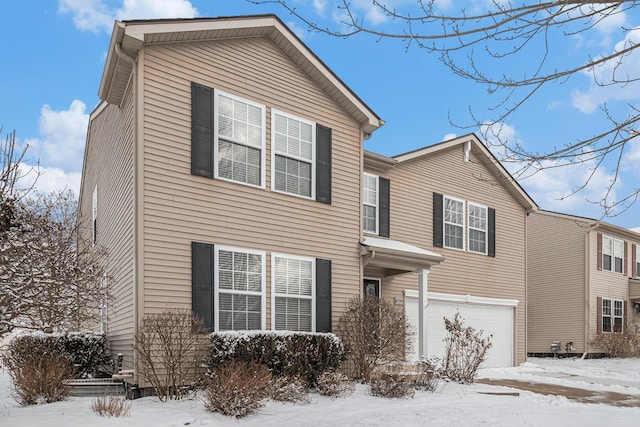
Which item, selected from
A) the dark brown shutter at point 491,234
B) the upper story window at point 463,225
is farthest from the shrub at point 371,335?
the dark brown shutter at point 491,234

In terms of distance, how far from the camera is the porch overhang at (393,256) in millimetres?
12406

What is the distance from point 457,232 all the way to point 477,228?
94 cm

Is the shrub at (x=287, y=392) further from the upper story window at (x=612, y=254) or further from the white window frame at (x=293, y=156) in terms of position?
the upper story window at (x=612, y=254)

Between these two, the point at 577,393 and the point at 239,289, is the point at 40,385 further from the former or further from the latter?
the point at 577,393

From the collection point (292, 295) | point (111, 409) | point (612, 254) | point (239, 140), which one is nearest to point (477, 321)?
point (292, 295)

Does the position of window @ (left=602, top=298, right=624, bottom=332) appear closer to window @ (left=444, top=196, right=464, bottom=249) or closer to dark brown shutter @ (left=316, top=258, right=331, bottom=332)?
window @ (left=444, top=196, right=464, bottom=249)

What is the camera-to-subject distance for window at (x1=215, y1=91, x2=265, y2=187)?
10430mm

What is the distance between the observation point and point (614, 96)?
4.92 metres

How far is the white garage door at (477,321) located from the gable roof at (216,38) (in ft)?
18.8

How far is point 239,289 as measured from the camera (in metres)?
10.2

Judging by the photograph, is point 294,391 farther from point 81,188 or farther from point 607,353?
point 607,353

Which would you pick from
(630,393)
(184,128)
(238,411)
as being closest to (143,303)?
(238,411)

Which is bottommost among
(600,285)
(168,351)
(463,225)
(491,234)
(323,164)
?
(168,351)

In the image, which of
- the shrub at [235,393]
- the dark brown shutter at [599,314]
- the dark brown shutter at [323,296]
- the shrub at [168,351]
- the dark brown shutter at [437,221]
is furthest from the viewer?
the dark brown shutter at [599,314]
